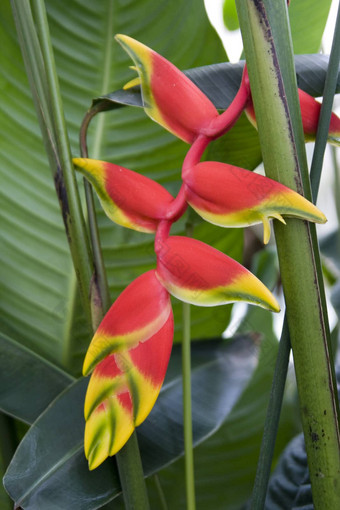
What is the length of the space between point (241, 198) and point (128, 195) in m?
0.06

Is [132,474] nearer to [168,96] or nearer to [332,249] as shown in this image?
[168,96]

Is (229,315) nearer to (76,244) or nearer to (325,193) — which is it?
(76,244)

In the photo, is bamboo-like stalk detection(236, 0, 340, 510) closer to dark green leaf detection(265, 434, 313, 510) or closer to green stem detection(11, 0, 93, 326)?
green stem detection(11, 0, 93, 326)

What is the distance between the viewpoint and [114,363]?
0.72 feet

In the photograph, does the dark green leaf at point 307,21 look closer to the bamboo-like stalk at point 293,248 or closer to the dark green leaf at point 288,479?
the bamboo-like stalk at point 293,248

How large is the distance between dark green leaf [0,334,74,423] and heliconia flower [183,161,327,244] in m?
0.21

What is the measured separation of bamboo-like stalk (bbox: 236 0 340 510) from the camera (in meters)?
0.22

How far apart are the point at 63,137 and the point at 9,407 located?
0.65 feet

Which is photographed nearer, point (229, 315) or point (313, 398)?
point (313, 398)

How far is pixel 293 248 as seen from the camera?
0.22 metres

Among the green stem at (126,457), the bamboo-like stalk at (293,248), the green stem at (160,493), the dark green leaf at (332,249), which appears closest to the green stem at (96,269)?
the green stem at (126,457)

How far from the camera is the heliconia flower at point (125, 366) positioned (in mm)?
216

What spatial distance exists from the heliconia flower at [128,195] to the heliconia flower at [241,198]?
0.02 m

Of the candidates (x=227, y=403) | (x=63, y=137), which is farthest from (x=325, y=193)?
(x=63, y=137)
